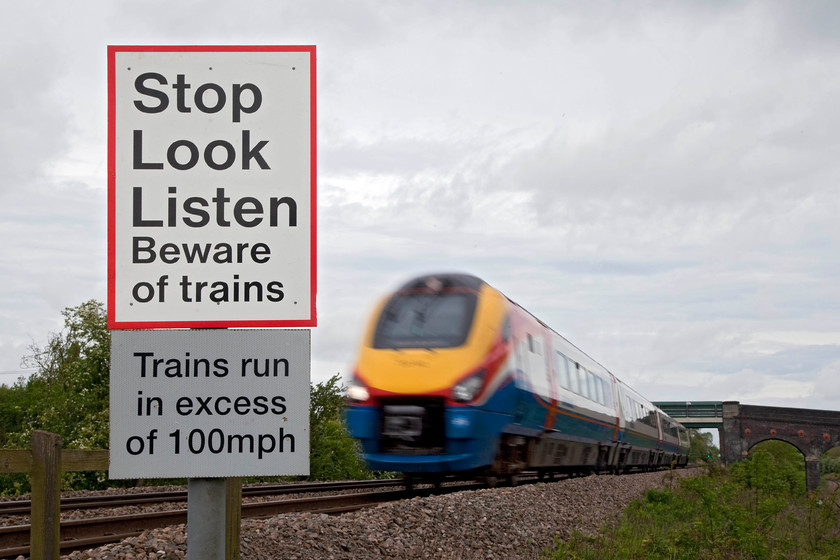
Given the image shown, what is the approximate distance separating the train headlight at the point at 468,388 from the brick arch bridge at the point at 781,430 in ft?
182

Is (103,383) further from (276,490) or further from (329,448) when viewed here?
(276,490)

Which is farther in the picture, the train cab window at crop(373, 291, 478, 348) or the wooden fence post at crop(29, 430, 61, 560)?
the train cab window at crop(373, 291, 478, 348)

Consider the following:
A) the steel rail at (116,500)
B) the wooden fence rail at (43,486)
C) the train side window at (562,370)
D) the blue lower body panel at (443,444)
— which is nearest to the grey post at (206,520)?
the wooden fence rail at (43,486)

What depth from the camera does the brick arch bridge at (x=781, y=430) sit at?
2443 inches

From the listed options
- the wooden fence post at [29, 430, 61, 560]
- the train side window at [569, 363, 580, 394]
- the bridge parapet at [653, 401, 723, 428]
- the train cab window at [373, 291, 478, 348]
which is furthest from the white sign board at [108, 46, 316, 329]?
the bridge parapet at [653, 401, 723, 428]

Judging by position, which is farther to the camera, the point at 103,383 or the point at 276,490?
the point at 103,383

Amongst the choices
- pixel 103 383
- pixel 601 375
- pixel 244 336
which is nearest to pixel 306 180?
pixel 244 336

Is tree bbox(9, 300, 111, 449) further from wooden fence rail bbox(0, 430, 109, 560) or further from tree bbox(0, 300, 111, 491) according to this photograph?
wooden fence rail bbox(0, 430, 109, 560)

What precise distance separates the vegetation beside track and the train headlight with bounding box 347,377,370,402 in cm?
328

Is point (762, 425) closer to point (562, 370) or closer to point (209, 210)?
point (562, 370)

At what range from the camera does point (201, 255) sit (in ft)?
9.15

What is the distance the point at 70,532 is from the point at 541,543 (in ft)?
20.5

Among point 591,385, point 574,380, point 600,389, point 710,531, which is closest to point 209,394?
point 710,531

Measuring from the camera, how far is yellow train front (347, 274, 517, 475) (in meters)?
11.6
